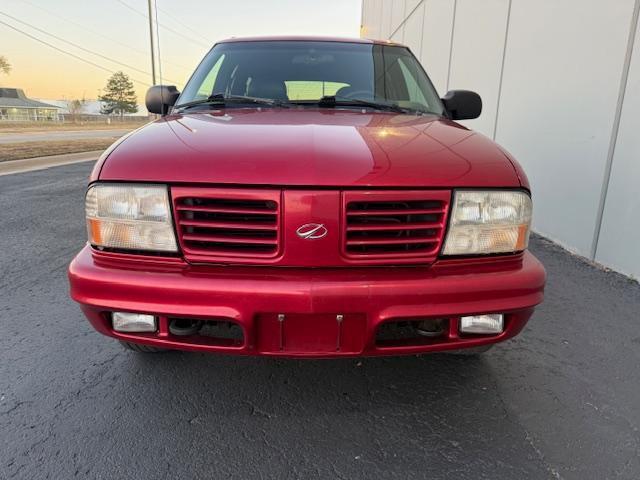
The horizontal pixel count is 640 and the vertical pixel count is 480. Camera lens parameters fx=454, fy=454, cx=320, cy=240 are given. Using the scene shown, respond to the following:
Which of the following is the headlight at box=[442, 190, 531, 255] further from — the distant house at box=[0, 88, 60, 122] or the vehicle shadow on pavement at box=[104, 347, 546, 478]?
the distant house at box=[0, 88, 60, 122]

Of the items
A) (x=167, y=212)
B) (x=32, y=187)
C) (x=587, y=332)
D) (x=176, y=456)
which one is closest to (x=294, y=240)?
(x=167, y=212)

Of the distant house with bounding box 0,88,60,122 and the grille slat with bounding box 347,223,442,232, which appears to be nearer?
the grille slat with bounding box 347,223,442,232

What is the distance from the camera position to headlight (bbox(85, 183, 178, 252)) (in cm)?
164

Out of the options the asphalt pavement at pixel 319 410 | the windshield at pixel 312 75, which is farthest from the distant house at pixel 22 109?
the asphalt pavement at pixel 319 410

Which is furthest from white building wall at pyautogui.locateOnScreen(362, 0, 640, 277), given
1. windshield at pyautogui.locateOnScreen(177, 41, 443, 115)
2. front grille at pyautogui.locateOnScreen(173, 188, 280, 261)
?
front grille at pyautogui.locateOnScreen(173, 188, 280, 261)

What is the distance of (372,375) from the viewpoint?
7.38 ft

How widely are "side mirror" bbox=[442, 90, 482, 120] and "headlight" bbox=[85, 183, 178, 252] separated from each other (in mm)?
2043

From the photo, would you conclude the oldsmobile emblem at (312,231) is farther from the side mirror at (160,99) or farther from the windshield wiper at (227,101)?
the side mirror at (160,99)

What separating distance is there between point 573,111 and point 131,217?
414 centimetres

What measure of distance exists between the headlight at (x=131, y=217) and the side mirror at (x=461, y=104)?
2.04m

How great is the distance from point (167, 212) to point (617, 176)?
361 cm

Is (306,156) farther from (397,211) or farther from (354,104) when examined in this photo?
(354,104)

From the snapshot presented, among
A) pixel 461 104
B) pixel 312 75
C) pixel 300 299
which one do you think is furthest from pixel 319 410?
pixel 461 104

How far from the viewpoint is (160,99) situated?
10.1 feet
